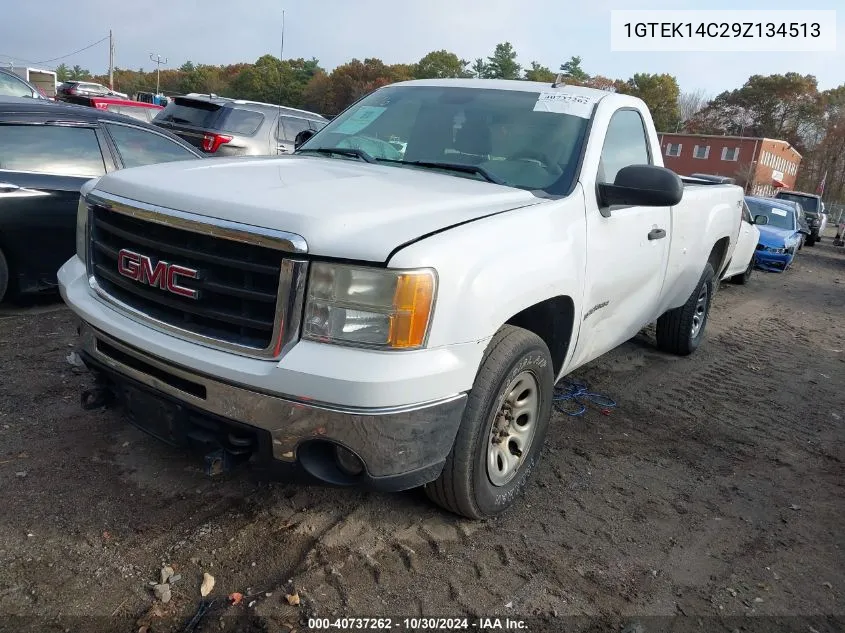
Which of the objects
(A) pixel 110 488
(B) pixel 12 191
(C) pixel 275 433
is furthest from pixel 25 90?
(C) pixel 275 433

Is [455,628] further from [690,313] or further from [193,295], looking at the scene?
[690,313]

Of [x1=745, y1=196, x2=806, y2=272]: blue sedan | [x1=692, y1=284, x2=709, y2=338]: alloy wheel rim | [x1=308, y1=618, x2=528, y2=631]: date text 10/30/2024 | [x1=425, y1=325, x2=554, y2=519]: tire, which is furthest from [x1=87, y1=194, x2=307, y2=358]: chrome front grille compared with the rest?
[x1=745, y1=196, x2=806, y2=272]: blue sedan

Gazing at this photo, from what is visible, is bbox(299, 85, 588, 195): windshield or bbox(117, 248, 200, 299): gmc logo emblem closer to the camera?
bbox(117, 248, 200, 299): gmc logo emblem

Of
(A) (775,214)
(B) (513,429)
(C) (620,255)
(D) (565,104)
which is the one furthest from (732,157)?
(B) (513,429)

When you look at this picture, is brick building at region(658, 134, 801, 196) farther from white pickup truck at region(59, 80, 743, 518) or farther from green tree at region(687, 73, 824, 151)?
white pickup truck at region(59, 80, 743, 518)

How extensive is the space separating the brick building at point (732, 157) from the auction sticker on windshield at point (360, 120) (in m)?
61.5

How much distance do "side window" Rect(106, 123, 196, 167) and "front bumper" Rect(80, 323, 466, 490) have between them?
3.72 meters

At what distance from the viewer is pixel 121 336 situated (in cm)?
259

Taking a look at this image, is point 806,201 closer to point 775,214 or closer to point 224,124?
point 775,214

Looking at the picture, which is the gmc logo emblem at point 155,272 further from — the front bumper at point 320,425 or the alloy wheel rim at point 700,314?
the alloy wheel rim at point 700,314

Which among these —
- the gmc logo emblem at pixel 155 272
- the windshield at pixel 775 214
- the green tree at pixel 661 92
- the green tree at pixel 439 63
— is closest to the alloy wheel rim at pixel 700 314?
the gmc logo emblem at pixel 155 272

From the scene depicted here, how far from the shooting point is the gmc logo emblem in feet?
8.04

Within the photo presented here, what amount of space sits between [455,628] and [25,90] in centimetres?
1381

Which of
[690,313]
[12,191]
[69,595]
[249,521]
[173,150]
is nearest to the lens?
[69,595]
